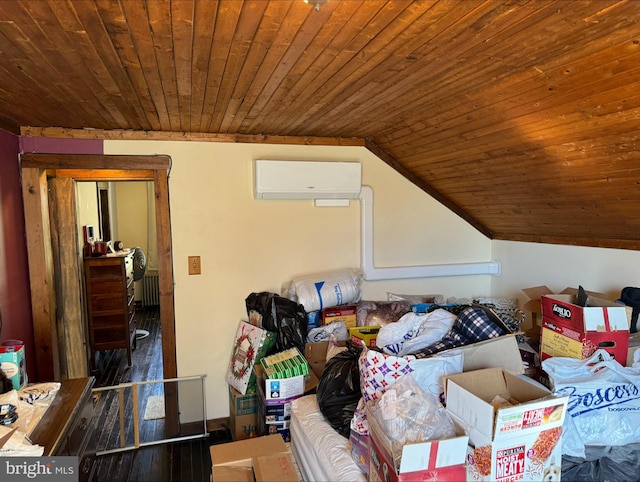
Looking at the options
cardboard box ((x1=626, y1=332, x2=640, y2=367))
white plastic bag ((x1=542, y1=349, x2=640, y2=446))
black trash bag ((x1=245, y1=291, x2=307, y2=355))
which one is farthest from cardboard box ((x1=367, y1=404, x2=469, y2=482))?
black trash bag ((x1=245, y1=291, x2=307, y2=355))

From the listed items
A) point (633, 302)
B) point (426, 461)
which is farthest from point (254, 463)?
point (633, 302)

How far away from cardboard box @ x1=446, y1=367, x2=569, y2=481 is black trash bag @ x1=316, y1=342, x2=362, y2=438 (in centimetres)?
56

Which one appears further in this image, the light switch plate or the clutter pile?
the light switch plate

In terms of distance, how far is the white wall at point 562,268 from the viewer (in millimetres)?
2570

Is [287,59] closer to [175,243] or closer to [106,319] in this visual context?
[175,243]

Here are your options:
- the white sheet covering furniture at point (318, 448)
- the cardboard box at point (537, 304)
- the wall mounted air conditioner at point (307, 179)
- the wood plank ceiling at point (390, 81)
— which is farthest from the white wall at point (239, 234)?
the white sheet covering furniture at point (318, 448)

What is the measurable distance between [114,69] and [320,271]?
81.1 inches

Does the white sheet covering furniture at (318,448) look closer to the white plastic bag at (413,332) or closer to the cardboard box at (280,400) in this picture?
the cardboard box at (280,400)

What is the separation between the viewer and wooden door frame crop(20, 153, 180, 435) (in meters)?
2.69

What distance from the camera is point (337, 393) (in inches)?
77.7

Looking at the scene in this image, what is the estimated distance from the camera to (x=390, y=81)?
1.84 m

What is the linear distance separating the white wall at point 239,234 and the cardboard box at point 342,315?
0.36m

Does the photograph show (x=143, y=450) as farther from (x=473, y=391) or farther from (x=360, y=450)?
(x=473, y=391)

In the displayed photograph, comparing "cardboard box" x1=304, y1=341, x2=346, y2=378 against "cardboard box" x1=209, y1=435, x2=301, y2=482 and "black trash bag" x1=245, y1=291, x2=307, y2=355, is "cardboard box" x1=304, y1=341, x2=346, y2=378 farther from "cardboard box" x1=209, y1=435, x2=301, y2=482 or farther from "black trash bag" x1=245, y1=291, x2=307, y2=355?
"cardboard box" x1=209, y1=435, x2=301, y2=482
